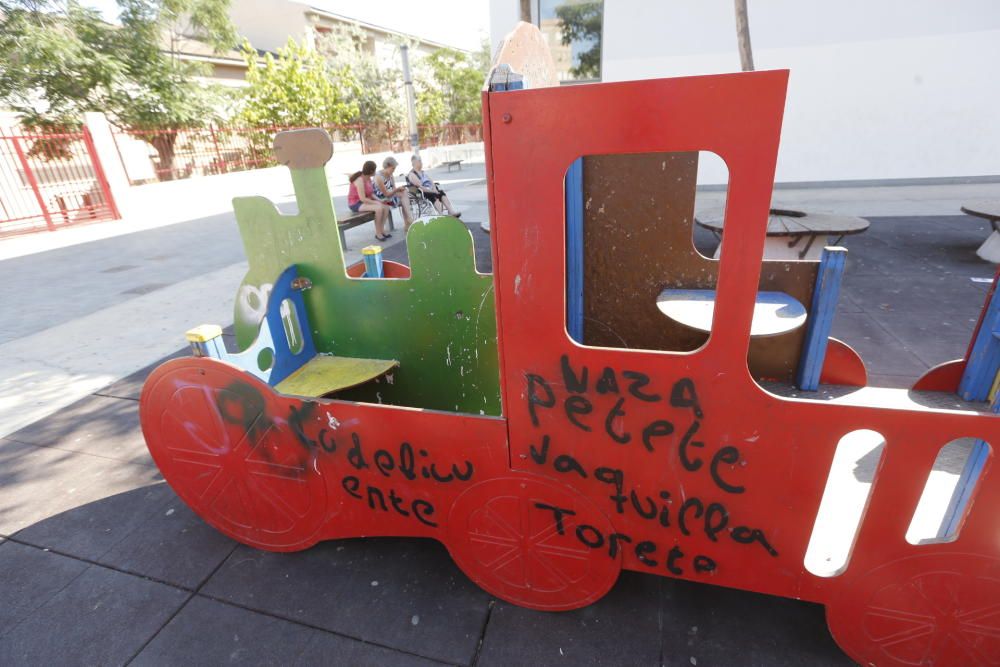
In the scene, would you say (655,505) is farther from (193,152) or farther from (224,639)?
(193,152)

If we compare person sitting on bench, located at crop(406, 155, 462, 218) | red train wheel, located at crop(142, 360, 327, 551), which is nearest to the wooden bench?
person sitting on bench, located at crop(406, 155, 462, 218)

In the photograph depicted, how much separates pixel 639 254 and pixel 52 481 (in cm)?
344

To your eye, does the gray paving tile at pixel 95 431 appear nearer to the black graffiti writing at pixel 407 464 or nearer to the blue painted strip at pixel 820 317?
the black graffiti writing at pixel 407 464

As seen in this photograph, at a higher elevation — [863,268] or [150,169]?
[150,169]

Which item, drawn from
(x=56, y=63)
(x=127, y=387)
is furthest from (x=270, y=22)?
(x=127, y=387)

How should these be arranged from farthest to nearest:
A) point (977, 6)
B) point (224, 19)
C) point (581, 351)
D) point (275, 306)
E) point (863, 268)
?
point (224, 19), point (977, 6), point (863, 268), point (275, 306), point (581, 351)

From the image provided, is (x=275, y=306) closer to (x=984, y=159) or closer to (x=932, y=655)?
(x=932, y=655)

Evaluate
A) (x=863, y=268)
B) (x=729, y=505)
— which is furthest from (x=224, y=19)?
(x=729, y=505)

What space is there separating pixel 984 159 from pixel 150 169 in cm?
2126

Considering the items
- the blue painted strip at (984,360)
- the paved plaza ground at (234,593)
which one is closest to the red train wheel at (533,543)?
the paved plaza ground at (234,593)

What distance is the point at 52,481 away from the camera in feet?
9.13

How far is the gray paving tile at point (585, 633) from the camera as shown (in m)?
1.74

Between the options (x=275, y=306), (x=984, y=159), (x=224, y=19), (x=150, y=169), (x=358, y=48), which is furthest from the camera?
(x=358, y=48)

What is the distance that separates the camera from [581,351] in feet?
4.88
